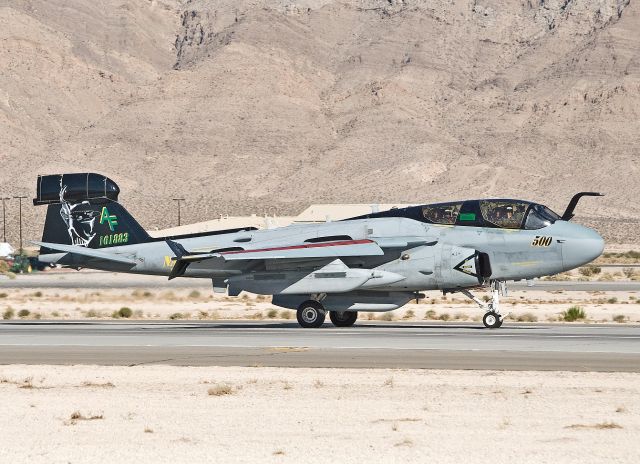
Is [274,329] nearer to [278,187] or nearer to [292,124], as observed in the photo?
[278,187]

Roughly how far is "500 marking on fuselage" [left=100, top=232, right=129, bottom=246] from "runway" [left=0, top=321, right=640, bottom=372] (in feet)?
7.48

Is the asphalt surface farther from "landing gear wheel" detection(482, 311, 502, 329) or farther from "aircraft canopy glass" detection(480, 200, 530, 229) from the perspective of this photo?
"landing gear wheel" detection(482, 311, 502, 329)

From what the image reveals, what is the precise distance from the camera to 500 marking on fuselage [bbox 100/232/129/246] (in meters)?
31.7

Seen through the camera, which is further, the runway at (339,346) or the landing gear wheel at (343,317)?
the landing gear wheel at (343,317)

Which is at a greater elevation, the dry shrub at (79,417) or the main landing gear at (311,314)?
the main landing gear at (311,314)

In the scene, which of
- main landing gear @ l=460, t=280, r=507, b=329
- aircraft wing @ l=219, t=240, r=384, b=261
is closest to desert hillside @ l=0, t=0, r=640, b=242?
aircraft wing @ l=219, t=240, r=384, b=261

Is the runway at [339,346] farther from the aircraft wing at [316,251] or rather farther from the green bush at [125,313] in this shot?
the green bush at [125,313]

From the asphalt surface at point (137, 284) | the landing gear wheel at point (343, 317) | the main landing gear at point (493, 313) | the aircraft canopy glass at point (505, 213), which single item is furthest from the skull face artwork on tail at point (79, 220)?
the asphalt surface at point (137, 284)

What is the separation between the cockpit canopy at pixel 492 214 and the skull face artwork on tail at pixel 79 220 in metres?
8.85

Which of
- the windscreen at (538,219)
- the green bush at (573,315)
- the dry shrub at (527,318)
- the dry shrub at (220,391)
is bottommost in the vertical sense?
the dry shrub at (220,391)

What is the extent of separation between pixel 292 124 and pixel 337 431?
15998 centimetres

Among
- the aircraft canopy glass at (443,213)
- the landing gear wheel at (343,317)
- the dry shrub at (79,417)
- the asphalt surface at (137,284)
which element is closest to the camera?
the dry shrub at (79,417)

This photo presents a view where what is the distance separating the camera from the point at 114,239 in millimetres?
31703

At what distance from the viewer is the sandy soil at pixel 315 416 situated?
11.9 meters
